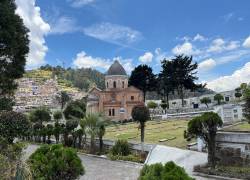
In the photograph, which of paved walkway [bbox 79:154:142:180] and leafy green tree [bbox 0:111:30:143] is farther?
paved walkway [bbox 79:154:142:180]

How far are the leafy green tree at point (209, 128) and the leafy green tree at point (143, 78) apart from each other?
52095 millimetres

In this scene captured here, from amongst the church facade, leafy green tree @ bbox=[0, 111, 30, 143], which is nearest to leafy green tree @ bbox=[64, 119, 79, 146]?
leafy green tree @ bbox=[0, 111, 30, 143]

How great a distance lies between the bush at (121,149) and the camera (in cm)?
2371

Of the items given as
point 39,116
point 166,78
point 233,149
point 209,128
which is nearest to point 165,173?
point 209,128

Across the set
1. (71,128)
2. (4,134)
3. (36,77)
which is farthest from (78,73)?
(4,134)

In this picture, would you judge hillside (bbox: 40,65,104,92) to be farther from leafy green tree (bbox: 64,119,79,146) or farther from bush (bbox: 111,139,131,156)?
bush (bbox: 111,139,131,156)

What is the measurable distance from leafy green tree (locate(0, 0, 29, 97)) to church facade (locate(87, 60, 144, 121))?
33.1m

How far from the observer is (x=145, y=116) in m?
22.9

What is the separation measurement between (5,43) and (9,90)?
3857 mm

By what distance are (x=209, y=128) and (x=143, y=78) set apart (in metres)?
52.6

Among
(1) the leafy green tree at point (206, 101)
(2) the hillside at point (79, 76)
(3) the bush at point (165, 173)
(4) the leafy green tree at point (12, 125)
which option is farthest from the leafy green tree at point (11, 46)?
(2) the hillside at point (79, 76)

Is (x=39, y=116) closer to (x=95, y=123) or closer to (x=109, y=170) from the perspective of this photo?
(x=95, y=123)

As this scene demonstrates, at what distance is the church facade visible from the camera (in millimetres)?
59062

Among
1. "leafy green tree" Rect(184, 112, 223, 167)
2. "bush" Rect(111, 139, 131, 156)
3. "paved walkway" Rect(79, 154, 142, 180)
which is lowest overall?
"paved walkway" Rect(79, 154, 142, 180)
